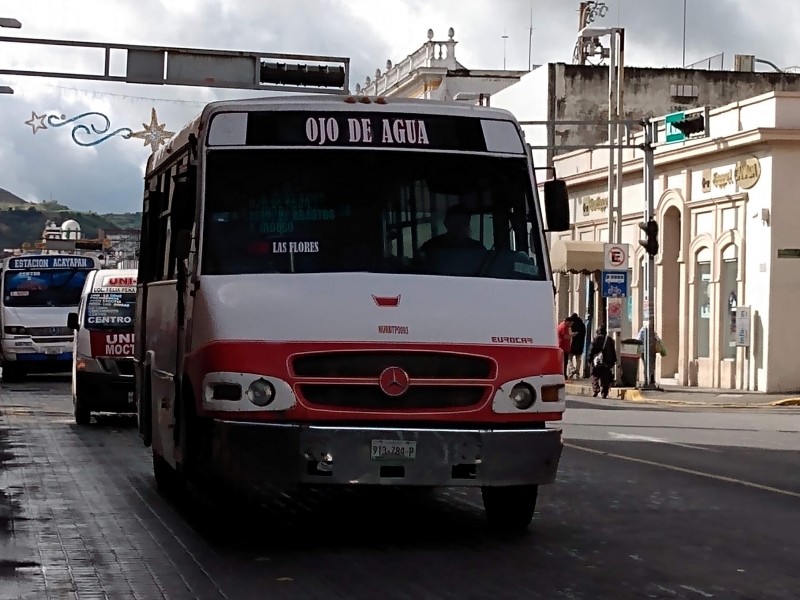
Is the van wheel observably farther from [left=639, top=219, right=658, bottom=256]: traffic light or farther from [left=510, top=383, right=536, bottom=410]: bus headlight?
[left=639, top=219, right=658, bottom=256]: traffic light

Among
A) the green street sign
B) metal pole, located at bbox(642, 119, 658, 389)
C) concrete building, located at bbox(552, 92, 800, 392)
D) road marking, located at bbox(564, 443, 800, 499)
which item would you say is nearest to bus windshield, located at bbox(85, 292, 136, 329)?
road marking, located at bbox(564, 443, 800, 499)

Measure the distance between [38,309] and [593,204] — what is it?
16566mm

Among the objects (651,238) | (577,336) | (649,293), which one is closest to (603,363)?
(649,293)

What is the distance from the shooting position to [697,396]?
3541cm

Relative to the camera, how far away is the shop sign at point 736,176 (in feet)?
125

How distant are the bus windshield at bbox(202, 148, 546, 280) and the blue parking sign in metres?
26.8

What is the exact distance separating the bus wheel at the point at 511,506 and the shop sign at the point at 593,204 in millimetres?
36763

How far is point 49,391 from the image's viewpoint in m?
33.3

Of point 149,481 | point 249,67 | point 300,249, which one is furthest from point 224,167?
point 249,67

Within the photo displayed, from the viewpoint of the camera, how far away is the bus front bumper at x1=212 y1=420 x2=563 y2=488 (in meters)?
9.84

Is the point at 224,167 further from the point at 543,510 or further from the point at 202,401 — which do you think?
the point at 543,510

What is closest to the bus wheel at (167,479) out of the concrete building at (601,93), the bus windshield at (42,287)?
the bus windshield at (42,287)

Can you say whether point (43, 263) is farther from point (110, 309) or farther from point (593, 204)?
point (110, 309)

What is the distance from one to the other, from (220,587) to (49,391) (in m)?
25.4
